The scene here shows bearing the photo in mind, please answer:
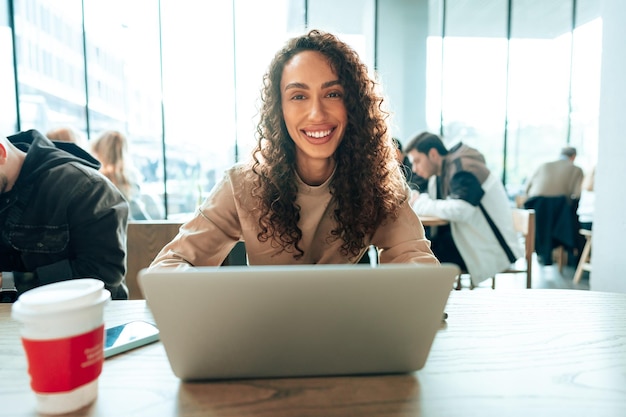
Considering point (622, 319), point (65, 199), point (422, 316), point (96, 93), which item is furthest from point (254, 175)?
point (96, 93)

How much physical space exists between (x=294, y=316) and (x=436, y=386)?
0.84 ft

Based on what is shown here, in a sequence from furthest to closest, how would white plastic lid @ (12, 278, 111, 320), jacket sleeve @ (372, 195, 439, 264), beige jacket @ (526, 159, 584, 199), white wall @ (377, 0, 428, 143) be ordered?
white wall @ (377, 0, 428, 143), beige jacket @ (526, 159, 584, 199), jacket sleeve @ (372, 195, 439, 264), white plastic lid @ (12, 278, 111, 320)

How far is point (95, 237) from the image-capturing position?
143cm

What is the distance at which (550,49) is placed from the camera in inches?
242

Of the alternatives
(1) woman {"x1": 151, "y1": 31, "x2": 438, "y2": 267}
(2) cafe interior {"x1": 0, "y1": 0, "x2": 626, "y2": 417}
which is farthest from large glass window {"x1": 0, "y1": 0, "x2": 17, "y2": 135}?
(1) woman {"x1": 151, "y1": 31, "x2": 438, "y2": 267}

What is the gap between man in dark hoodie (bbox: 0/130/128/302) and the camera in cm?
139

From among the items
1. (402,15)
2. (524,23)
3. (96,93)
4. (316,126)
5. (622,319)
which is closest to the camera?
(622,319)

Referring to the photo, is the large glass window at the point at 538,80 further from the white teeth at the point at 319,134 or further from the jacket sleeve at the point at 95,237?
the jacket sleeve at the point at 95,237

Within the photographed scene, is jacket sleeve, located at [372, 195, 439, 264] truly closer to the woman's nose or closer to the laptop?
the woman's nose

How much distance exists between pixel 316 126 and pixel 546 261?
14.7 feet

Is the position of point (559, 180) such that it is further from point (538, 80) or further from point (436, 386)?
point (436, 386)

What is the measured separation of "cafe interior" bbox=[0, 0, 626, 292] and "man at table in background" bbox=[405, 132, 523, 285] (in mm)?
2486

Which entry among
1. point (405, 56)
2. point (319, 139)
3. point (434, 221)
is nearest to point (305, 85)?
point (319, 139)

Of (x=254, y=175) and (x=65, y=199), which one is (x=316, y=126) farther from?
(x=65, y=199)
